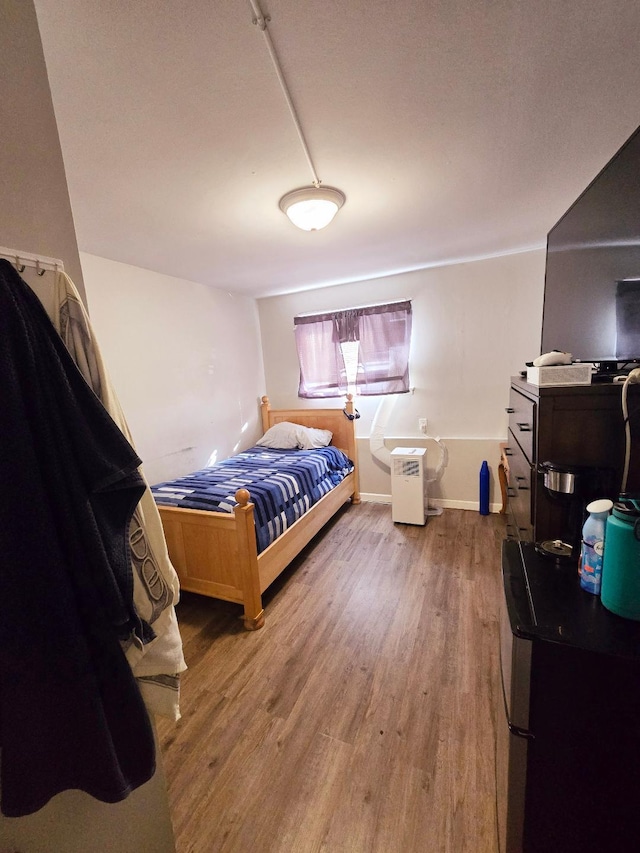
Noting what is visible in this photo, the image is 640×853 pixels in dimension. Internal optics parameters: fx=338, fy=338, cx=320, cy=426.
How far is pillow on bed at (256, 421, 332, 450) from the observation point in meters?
3.55

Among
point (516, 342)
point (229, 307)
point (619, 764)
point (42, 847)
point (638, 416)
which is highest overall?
point (229, 307)

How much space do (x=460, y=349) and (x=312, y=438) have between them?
172 cm

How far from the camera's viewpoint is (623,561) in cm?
76

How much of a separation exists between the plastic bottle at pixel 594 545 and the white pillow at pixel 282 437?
2.83 meters

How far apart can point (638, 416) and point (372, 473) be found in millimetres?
2937

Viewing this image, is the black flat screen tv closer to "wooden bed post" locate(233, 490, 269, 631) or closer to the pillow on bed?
"wooden bed post" locate(233, 490, 269, 631)

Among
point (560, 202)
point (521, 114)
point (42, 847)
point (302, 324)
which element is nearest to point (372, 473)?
point (302, 324)

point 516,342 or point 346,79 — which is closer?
point 346,79

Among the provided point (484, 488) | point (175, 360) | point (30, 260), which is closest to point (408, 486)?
point (484, 488)

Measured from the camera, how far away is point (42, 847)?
73 cm

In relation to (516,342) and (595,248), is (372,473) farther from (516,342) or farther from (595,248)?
(595,248)

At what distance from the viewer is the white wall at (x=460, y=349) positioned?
307cm

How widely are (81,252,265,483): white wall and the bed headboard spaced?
458 mm

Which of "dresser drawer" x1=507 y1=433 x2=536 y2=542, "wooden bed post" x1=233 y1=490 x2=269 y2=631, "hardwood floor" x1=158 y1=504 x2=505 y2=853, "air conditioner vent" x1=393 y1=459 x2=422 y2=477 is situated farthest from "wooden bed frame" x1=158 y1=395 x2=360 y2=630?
"dresser drawer" x1=507 y1=433 x2=536 y2=542
